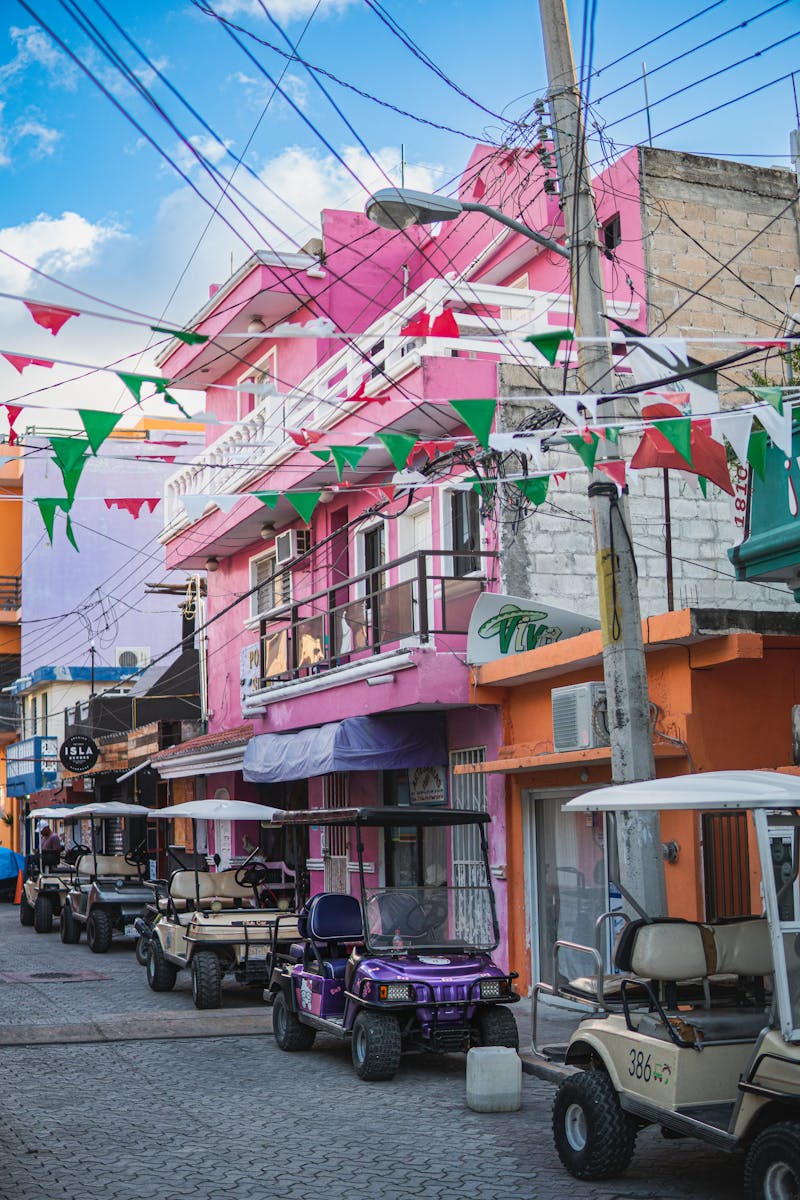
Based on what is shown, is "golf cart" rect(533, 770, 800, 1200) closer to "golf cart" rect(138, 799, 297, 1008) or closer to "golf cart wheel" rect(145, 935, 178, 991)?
"golf cart" rect(138, 799, 297, 1008)

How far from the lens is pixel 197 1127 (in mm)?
9062

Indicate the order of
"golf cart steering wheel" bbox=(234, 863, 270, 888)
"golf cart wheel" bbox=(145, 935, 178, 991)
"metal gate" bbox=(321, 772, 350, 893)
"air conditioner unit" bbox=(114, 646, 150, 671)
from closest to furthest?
1. "golf cart wheel" bbox=(145, 935, 178, 991)
2. "golf cart steering wheel" bbox=(234, 863, 270, 888)
3. "metal gate" bbox=(321, 772, 350, 893)
4. "air conditioner unit" bbox=(114, 646, 150, 671)

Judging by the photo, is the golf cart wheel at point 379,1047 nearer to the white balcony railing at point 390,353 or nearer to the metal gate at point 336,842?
the white balcony railing at point 390,353

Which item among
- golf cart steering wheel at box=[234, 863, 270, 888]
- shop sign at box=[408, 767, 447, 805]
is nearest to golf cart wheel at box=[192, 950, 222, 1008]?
golf cart steering wheel at box=[234, 863, 270, 888]

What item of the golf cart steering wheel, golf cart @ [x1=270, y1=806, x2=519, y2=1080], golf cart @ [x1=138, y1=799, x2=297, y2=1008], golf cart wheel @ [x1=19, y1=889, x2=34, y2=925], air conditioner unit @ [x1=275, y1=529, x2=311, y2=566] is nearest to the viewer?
golf cart @ [x1=270, y1=806, x2=519, y2=1080]

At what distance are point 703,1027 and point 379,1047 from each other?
12.8 feet

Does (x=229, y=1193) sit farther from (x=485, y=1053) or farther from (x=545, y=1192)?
(x=485, y=1053)

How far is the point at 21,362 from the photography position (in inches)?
321

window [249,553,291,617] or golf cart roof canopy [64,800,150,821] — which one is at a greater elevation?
window [249,553,291,617]

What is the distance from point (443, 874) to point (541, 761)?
3.93 meters

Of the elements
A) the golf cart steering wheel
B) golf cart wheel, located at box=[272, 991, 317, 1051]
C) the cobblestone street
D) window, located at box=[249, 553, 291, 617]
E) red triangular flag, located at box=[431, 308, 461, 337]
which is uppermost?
window, located at box=[249, 553, 291, 617]

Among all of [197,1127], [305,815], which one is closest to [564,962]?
[305,815]

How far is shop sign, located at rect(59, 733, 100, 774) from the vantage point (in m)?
31.8

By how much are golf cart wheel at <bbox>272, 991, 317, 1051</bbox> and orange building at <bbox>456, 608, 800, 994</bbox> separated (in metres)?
3.02
